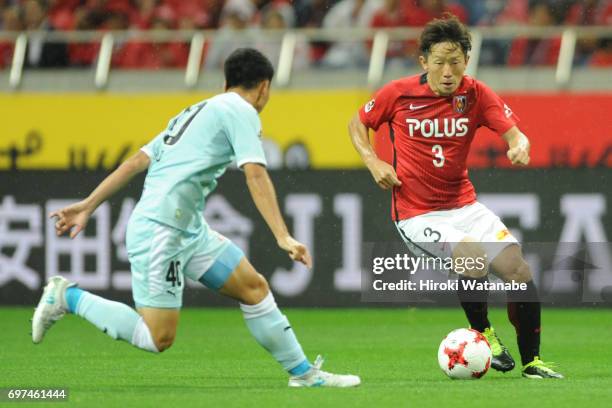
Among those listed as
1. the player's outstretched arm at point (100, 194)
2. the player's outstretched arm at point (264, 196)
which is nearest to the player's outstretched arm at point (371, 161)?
the player's outstretched arm at point (264, 196)

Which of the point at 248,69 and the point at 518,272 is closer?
the point at 248,69

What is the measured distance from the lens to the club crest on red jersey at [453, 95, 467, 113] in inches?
341

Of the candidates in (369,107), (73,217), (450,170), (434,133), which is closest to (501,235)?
(450,170)

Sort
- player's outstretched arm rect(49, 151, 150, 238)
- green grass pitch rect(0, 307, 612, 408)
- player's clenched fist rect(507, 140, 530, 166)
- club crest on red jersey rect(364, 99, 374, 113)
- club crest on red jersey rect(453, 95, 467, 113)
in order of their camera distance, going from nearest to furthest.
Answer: green grass pitch rect(0, 307, 612, 408)
player's outstretched arm rect(49, 151, 150, 238)
player's clenched fist rect(507, 140, 530, 166)
club crest on red jersey rect(453, 95, 467, 113)
club crest on red jersey rect(364, 99, 374, 113)

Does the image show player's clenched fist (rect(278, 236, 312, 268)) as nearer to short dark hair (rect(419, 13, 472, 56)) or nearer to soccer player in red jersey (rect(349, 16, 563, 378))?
soccer player in red jersey (rect(349, 16, 563, 378))

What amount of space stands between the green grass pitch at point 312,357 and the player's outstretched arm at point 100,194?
0.90 m

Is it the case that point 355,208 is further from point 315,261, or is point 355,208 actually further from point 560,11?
point 560,11

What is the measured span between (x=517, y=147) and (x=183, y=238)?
203cm

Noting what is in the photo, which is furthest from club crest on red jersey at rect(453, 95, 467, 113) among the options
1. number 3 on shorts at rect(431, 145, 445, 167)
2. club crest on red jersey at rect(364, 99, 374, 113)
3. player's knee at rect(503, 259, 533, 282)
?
player's knee at rect(503, 259, 533, 282)

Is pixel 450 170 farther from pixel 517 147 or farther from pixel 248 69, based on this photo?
pixel 248 69

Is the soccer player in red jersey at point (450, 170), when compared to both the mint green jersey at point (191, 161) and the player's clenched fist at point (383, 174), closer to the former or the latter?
the player's clenched fist at point (383, 174)

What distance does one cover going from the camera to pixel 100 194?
745cm

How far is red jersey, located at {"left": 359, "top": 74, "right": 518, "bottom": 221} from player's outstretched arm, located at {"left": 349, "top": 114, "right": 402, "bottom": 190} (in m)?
0.12

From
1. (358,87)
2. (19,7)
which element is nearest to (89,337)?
(358,87)
